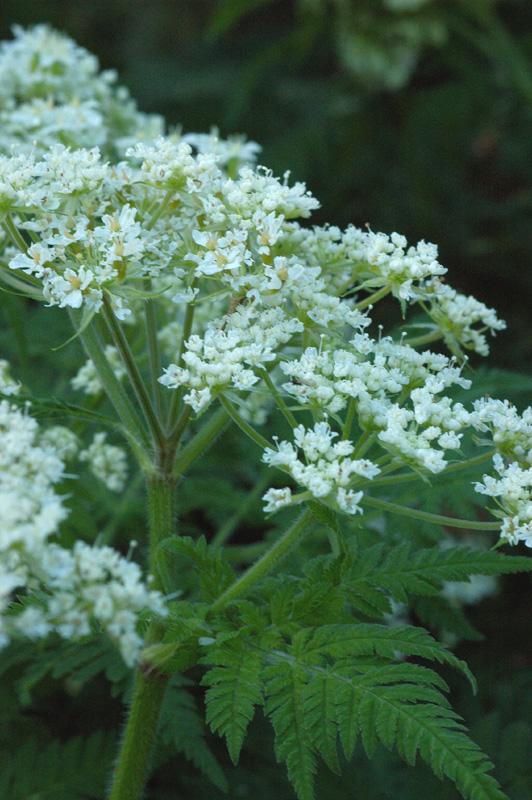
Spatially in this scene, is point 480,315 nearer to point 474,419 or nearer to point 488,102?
point 474,419

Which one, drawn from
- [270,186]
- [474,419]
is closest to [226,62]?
[270,186]

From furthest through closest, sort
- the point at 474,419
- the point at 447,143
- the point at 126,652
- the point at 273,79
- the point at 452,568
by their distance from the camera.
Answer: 1. the point at 273,79
2. the point at 447,143
3. the point at 452,568
4. the point at 474,419
5. the point at 126,652

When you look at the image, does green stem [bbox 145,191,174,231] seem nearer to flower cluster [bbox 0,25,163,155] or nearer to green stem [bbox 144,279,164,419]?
green stem [bbox 144,279,164,419]

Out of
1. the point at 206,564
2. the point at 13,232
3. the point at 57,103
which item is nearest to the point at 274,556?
the point at 206,564

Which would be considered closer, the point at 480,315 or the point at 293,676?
the point at 293,676

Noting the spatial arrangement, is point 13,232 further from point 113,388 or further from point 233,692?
point 233,692

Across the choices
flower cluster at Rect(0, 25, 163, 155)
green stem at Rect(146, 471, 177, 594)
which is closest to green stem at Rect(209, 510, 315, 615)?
green stem at Rect(146, 471, 177, 594)

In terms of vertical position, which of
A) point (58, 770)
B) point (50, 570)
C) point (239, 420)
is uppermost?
point (239, 420)
